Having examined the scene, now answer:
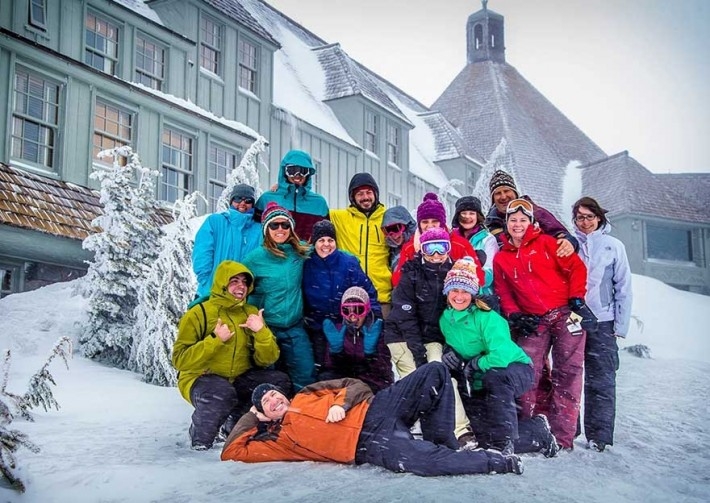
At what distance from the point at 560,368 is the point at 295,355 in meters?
1.86

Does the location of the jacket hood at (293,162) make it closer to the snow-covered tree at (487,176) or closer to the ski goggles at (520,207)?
the ski goggles at (520,207)

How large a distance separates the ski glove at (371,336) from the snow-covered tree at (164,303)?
2.67 metres

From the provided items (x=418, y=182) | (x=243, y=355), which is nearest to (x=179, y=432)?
(x=243, y=355)

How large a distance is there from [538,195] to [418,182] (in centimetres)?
541

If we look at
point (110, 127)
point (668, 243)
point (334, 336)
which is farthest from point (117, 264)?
point (668, 243)

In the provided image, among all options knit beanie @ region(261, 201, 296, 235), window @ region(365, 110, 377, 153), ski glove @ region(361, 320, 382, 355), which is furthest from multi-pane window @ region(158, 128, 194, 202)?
ski glove @ region(361, 320, 382, 355)

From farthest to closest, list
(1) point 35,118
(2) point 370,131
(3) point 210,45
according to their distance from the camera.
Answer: (2) point 370,131 → (3) point 210,45 → (1) point 35,118

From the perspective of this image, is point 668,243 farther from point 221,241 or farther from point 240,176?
point 221,241

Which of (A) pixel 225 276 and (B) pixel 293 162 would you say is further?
(B) pixel 293 162

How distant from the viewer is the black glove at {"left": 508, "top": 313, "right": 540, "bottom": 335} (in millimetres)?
4250

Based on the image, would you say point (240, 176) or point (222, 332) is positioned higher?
point (240, 176)

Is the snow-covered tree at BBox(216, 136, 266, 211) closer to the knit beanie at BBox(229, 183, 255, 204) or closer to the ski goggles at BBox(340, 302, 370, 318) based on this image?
the knit beanie at BBox(229, 183, 255, 204)

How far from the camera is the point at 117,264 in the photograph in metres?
6.86

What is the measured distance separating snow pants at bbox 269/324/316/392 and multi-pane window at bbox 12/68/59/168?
19.5ft
